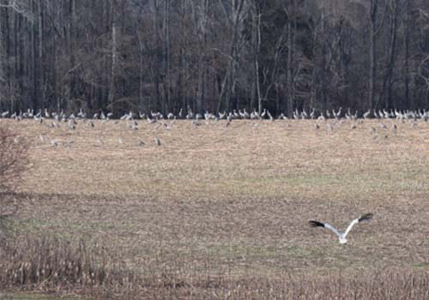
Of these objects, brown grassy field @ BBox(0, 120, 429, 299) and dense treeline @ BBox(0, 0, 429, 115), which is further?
dense treeline @ BBox(0, 0, 429, 115)

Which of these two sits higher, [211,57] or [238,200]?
[211,57]

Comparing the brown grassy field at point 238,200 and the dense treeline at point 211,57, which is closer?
the brown grassy field at point 238,200

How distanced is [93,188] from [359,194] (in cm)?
682

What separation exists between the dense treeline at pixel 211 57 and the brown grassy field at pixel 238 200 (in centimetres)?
1406

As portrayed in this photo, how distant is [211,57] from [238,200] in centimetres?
2912

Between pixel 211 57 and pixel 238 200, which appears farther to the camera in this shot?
pixel 211 57

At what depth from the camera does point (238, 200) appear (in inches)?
964

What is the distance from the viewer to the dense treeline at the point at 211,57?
5253cm

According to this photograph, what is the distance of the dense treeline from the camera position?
5253 cm

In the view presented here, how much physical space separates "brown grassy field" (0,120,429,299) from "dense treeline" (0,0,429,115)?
14055 mm

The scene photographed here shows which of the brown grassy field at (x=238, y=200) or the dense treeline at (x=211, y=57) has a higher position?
the dense treeline at (x=211, y=57)

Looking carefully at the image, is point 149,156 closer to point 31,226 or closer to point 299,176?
point 299,176

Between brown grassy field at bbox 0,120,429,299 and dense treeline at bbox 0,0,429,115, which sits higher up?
dense treeline at bbox 0,0,429,115

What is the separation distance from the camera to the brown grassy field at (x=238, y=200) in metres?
15.9
